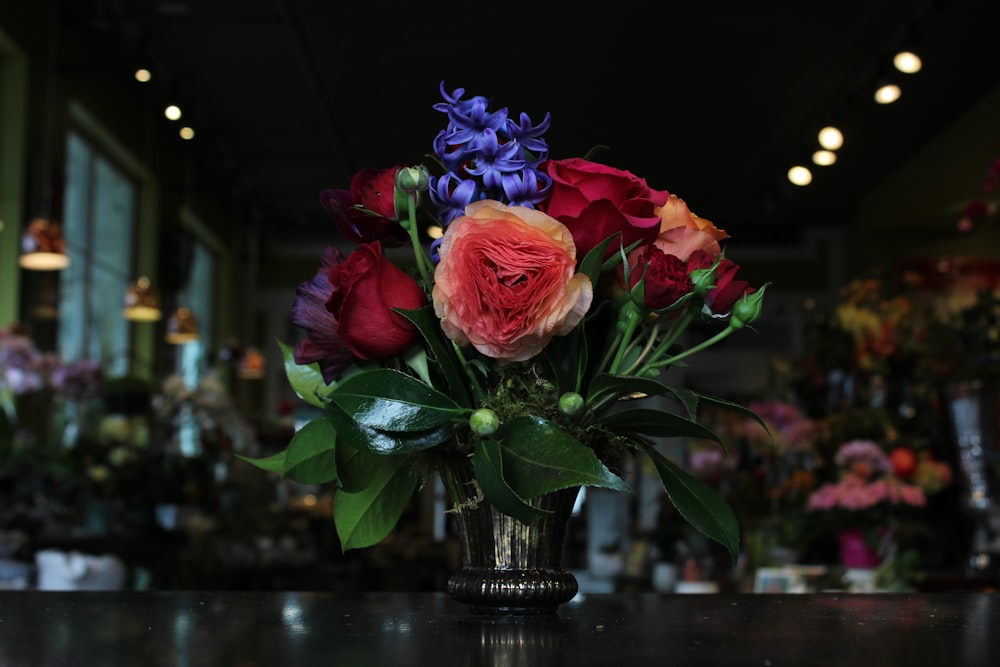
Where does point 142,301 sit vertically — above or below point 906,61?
below

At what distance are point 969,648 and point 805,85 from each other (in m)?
7.11

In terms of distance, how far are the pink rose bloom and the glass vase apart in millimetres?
133

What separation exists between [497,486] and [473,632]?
11cm

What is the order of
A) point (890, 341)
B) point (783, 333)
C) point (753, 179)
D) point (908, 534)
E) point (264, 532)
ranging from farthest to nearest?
1. point (783, 333)
2. point (753, 179)
3. point (264, 532)
4. point (890, 341)
5. point (908, 534)

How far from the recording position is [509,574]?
1038 mm

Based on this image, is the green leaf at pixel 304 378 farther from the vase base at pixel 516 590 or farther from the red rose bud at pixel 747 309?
the red rose bud at pixel 747 309

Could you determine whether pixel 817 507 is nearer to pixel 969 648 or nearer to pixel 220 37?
pixel 969 648

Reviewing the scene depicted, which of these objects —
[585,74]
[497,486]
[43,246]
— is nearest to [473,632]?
[497,486]

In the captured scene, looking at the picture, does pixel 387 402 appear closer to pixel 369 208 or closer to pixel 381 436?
pixel 381 436

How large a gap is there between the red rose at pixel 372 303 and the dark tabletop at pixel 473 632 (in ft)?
0.72

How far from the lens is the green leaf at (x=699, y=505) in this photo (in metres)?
1.04

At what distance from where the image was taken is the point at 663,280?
3.25 ft

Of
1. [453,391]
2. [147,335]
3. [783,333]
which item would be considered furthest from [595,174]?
[783,333]

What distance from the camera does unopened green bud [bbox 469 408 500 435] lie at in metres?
0.95
